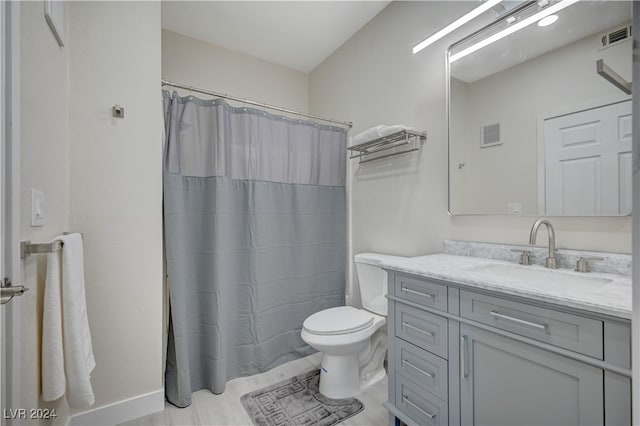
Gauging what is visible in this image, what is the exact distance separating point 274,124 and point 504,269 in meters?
1.73

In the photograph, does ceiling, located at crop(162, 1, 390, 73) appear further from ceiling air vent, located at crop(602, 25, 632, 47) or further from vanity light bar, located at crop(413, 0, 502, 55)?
ceiling air vent, located at crop(602, 25, 632, 47)

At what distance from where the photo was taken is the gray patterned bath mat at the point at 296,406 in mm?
1541

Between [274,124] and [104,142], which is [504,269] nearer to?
[274,124]

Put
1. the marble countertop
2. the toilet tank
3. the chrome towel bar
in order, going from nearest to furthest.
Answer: the marble countertop, the chrome towel bar, the toilet tank

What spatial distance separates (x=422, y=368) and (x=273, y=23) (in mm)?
2589

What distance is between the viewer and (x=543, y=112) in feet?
4.40

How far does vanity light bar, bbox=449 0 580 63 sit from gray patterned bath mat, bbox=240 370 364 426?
6.96 feet

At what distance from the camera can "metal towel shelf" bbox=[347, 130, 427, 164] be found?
6.11ft

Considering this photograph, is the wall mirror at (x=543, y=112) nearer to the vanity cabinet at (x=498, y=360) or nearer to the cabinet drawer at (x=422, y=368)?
the vanity cabinet at (x=498, y=360)

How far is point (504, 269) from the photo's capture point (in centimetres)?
135

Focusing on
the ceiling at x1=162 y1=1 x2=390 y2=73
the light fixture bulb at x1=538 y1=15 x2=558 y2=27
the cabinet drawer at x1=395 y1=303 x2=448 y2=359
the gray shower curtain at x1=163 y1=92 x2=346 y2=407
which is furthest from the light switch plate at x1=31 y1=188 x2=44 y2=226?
the light fixture bulb at x1=538 y1=15 x2=558 y2=27

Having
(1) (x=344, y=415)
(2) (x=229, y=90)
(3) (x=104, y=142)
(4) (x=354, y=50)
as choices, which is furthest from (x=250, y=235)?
(4) (x=354, y=50)

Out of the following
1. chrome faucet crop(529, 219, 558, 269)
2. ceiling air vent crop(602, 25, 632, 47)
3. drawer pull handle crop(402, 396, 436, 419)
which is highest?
ceiling air vent crop(602, 25, 632, 47)

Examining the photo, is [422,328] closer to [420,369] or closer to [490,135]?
[420,369]
